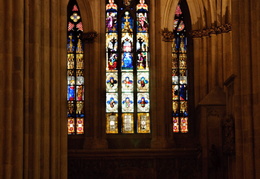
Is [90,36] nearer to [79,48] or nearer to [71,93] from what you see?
[79,48]

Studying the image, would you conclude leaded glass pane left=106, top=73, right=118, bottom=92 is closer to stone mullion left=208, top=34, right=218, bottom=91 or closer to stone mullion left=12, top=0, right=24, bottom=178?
stone mullion left=208, top=34, right=218, bottom=91

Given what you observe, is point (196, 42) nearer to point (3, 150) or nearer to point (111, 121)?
point (111, 121)

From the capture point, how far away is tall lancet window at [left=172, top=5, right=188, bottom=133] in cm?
2423

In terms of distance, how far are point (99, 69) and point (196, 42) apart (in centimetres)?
337

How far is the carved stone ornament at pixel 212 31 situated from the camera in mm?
22344

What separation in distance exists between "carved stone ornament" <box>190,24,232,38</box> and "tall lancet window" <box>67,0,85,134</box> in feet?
13.2

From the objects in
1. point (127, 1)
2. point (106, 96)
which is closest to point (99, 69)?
point (106, 96)

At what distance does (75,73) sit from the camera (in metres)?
24.3

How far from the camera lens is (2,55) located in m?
12.6

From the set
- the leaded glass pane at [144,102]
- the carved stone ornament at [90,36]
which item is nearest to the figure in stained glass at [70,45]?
the carved stone ornament at [90,36]

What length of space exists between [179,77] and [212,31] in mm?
Answer: 2454

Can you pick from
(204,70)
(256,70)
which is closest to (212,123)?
(204,70)

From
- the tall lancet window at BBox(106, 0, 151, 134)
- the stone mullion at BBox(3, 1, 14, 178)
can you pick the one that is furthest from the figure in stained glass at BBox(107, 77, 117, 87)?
the stone mullion at BBox(3, 1, 14, 178)

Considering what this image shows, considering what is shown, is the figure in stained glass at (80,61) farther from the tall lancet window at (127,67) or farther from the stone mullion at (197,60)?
the stone mullion at (197,60)
